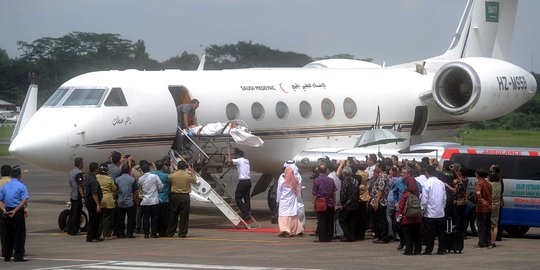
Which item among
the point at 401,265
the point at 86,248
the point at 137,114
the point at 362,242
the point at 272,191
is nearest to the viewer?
the point at 401,265

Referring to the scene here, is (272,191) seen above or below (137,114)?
below

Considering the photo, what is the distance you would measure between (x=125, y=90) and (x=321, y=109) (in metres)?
6.37

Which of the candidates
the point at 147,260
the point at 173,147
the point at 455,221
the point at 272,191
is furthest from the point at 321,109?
the point at 147,260

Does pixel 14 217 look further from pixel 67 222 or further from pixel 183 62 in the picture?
pixel 183 62

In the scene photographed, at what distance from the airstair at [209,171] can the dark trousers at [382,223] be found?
4.01 meters

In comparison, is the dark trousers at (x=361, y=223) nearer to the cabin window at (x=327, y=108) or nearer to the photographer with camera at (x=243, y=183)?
the photographer with camera at (x=243, y=183)

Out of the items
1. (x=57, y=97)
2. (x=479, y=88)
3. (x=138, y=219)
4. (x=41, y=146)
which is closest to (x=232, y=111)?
(x=57, y=97)

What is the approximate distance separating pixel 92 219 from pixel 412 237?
254 inches

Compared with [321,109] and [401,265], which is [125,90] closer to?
[321,109]

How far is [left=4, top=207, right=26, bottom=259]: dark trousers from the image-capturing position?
62.1 feet

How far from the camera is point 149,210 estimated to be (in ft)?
77.0

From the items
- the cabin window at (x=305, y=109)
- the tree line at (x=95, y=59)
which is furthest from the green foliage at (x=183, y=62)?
the cabin window at (x=305, y=109)

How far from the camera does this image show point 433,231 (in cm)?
2038

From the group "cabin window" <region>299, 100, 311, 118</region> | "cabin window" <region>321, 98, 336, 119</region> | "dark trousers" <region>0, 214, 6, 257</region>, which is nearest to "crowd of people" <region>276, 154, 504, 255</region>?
"cabin window" <region>299, 100, 311, 118</region>
